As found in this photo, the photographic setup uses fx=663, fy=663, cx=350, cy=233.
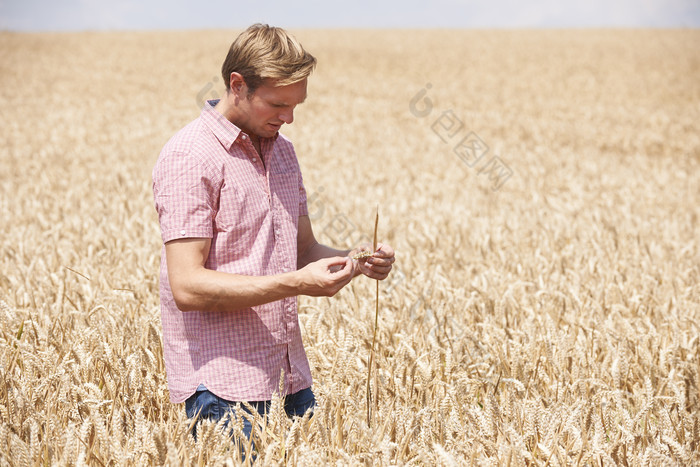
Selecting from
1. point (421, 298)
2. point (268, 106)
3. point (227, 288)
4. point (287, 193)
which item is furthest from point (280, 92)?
point (421, 298)

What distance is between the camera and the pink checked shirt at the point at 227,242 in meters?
1.85

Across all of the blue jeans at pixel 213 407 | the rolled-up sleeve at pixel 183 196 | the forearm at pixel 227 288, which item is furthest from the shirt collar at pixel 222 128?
the blue jeans at pixel 213 407

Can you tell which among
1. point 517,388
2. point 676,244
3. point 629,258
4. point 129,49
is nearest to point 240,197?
point 517,388

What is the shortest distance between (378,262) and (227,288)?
0.51 meters

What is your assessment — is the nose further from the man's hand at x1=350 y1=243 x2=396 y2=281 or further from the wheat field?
the wheat field

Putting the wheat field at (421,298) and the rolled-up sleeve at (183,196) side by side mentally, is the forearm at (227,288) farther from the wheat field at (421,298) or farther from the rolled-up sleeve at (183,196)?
the wheat field at (421,298)

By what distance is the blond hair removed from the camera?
6.10 ft

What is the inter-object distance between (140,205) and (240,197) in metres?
4.52

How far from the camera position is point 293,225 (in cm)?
216

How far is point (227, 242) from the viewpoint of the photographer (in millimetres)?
1957

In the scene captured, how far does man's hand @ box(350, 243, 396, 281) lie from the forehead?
0.52 m

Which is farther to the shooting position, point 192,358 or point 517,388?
point 517,388

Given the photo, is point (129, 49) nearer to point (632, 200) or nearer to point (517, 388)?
point (632, 200)

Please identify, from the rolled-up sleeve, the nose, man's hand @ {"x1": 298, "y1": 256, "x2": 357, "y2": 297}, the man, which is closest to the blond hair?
the man
